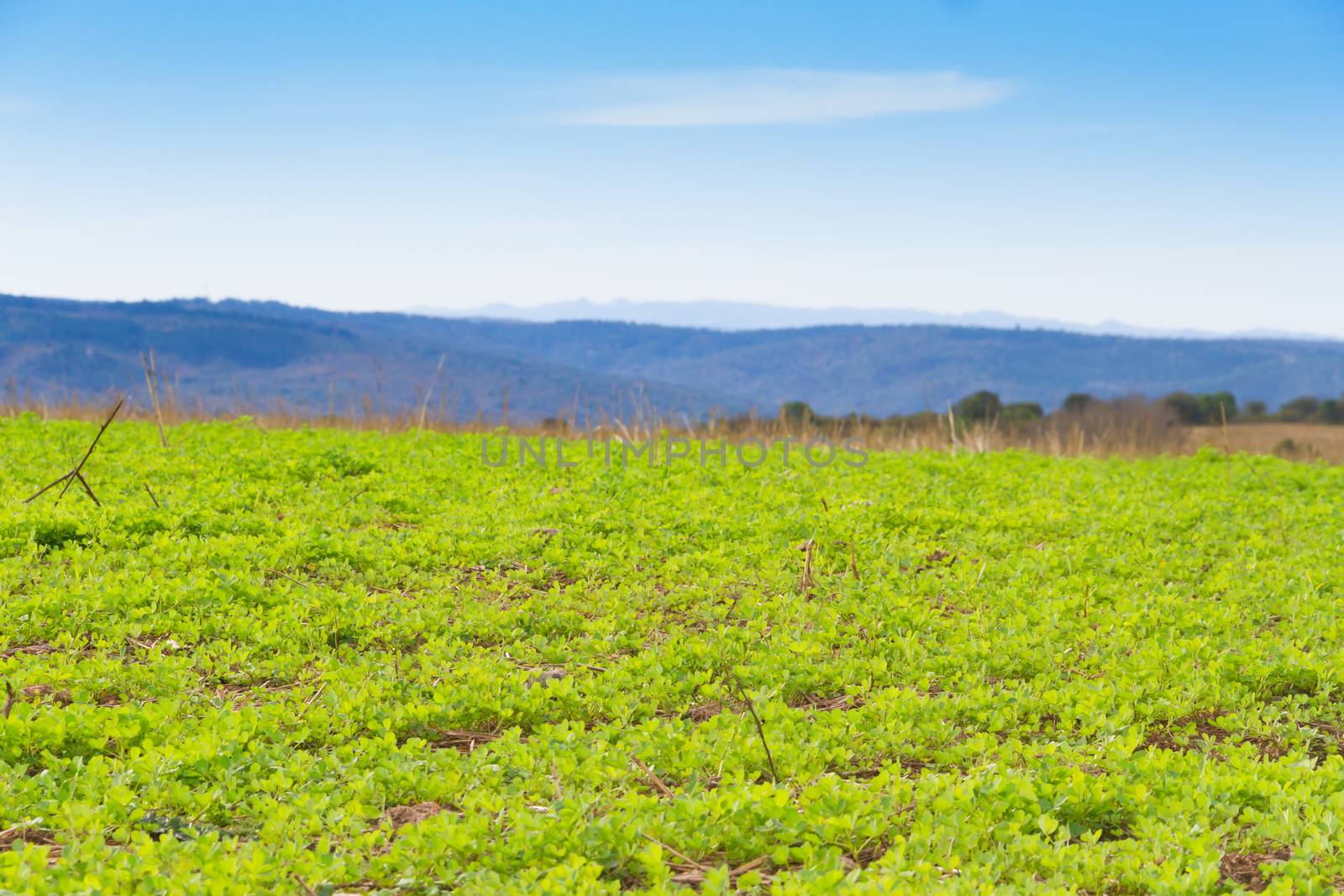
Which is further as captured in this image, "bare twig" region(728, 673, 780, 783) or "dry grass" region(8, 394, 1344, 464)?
"dry grass" region(8, 394, 1344, 464)

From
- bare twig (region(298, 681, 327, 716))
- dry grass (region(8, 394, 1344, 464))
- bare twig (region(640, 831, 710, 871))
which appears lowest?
bare twig (region(640, 831, 710, 871))

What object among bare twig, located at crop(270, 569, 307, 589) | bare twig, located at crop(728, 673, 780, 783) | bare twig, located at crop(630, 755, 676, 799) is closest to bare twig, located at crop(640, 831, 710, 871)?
bare twig, located at crop(630, 755, 676, 799)

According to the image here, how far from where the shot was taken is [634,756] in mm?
4703

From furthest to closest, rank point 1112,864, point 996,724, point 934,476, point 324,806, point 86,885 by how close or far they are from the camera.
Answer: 1. point 934,476
2. point 996,724
3. point 324,806
4. point 1112,864
5. point 86,885

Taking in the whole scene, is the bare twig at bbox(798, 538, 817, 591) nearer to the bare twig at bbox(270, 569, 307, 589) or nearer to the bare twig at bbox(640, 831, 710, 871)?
the bare twig at bbox(270, 569, 307, 589)

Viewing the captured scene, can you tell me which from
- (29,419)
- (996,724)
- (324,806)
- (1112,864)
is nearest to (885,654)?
(996,724)

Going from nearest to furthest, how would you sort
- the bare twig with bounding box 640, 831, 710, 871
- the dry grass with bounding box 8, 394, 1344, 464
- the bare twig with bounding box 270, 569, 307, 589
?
the bare twig with bounding box 640, 831, 710, 871
the bare twig with bounding box 270, 569, 307, 589
the dry grass with bounding box 8, 394, 1344, 464

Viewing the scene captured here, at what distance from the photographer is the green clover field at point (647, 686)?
385 centimetres

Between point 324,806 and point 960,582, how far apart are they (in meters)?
4.85

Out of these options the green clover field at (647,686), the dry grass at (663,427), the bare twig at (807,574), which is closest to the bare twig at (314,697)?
the green clover field at (647,686)

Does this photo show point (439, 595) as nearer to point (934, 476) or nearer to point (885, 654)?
point (885, 654)

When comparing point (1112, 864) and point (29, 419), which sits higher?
point (29, 419)

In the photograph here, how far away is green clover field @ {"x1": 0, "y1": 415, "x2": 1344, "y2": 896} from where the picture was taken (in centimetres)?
385

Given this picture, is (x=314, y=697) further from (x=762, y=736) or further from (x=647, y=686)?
(x=762, y=736)
